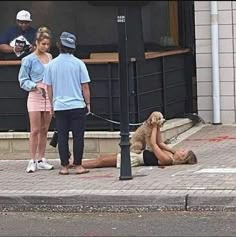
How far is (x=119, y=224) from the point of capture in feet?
22.9

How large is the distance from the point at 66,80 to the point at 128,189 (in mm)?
1715

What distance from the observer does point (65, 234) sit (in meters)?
6.60

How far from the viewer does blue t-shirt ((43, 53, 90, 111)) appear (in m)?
8.73

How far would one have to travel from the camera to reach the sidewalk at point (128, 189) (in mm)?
7504

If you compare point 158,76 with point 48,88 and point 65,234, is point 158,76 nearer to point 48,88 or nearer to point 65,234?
point 48,88

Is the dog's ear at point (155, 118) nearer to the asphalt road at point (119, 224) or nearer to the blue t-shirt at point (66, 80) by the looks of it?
the blue t-shirt at point (66, 80)

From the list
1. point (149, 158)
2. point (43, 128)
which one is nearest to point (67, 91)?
point (43, 128)

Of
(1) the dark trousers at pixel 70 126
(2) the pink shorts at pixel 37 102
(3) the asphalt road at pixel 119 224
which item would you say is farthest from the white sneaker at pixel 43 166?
(3) the asphalt road at pixel 119 224

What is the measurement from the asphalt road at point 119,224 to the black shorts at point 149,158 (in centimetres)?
190

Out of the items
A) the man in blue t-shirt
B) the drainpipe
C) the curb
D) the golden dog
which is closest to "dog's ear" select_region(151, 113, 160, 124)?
the golden dog

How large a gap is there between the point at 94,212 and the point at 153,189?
2.50 ft

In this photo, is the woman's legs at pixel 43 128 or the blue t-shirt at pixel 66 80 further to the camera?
the woman's legs at pixel 43 128

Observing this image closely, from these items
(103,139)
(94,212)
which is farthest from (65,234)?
(103,139)

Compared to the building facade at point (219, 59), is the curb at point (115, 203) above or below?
below
